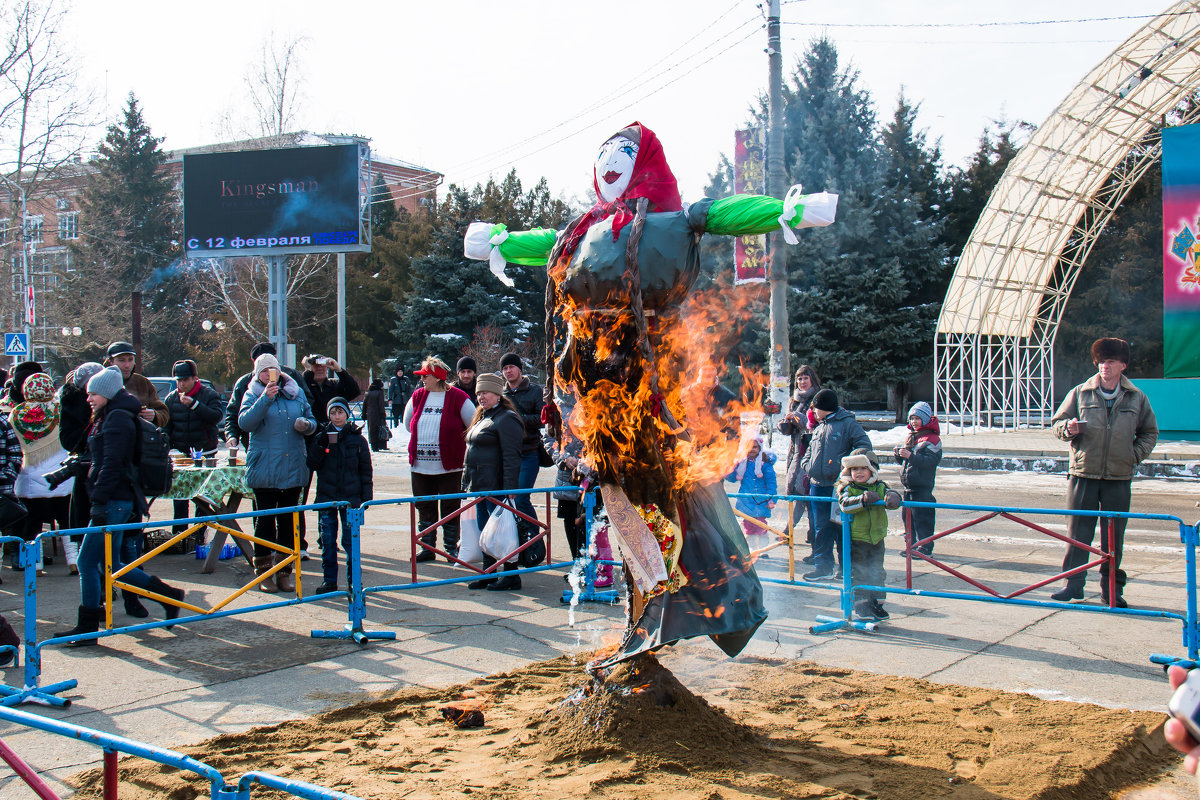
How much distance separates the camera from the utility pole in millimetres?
17234

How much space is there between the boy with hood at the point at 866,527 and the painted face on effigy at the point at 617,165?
12.0ft

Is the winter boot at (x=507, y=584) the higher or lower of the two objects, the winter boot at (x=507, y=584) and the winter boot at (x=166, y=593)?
the lower

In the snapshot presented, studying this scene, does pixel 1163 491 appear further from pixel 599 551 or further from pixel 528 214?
pixel 528 214

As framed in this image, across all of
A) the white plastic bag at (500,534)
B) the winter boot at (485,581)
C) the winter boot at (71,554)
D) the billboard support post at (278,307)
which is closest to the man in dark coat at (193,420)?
the winter boot at (71,554)

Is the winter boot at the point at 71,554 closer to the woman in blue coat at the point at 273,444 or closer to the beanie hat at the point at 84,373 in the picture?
the beanie hat at the point at 84,373

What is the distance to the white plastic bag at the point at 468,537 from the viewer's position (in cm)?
864

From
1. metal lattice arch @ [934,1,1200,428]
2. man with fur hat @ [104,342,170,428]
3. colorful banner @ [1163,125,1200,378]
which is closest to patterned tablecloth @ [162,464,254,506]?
man with fur hat @ [104,342,170,428]

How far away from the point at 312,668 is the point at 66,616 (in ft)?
9.14

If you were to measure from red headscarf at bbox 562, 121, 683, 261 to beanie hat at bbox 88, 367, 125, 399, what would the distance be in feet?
13.2

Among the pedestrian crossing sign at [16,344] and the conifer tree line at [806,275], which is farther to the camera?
the conifer tree line at [806,275]

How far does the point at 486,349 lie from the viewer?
31.0 m

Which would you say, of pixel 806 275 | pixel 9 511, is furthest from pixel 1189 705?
pixel 806 275

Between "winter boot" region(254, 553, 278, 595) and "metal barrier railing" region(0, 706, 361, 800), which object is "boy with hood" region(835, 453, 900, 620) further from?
"metal barrier railing" region(0, 706, 361, 800)

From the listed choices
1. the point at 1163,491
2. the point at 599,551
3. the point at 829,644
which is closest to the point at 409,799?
the point at 829,644
